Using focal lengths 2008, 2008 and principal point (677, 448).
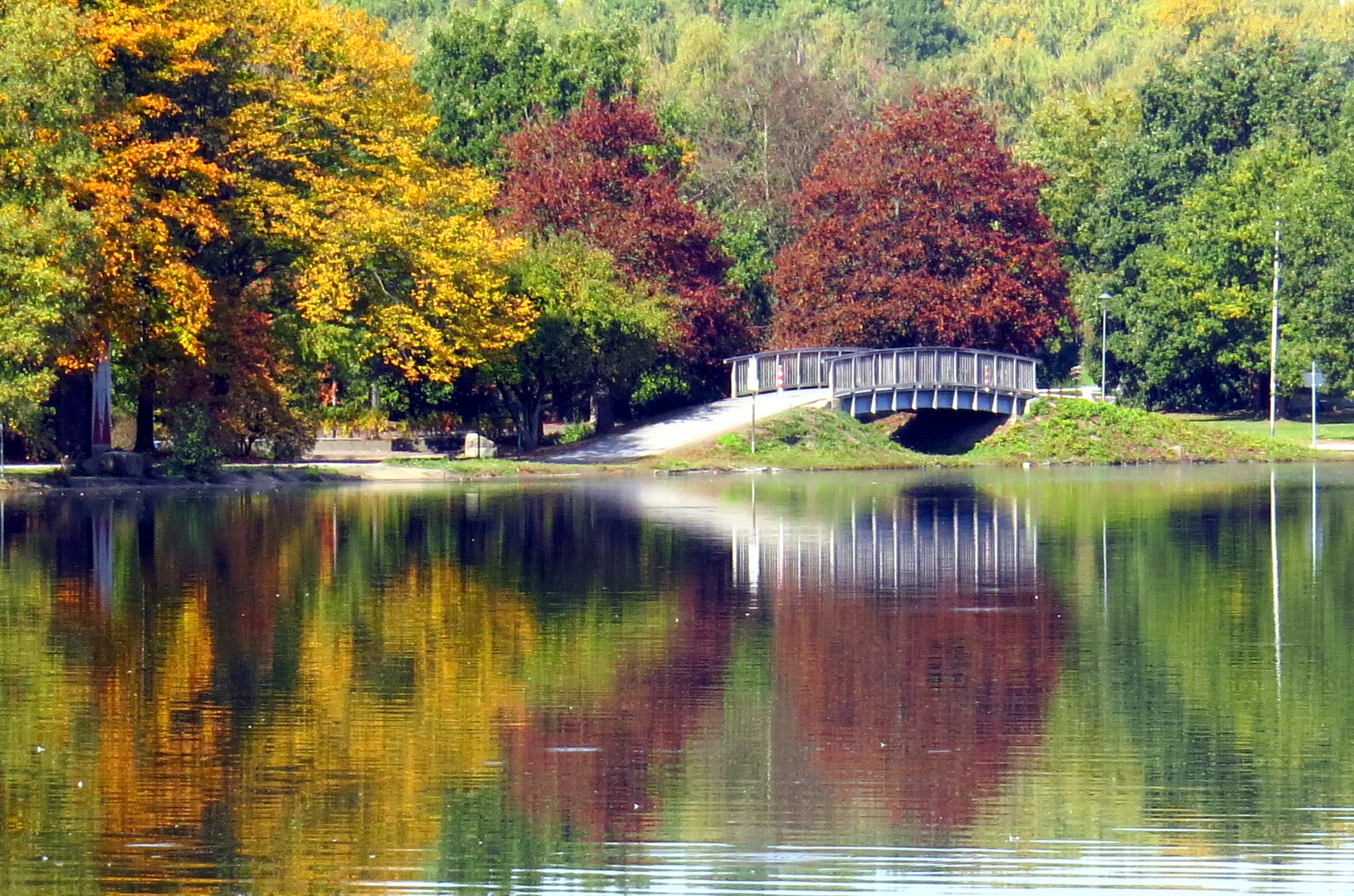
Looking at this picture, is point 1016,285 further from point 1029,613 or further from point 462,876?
point 462,876

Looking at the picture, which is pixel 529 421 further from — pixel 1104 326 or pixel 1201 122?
A: pixel 1201 122

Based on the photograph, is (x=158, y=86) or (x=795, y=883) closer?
(x=795, y=883)

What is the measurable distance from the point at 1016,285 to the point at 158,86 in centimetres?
2765

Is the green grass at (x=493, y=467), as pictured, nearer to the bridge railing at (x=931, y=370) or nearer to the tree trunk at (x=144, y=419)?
the tree trunk at (x=144, y=419)

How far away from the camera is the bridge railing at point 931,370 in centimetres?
5303

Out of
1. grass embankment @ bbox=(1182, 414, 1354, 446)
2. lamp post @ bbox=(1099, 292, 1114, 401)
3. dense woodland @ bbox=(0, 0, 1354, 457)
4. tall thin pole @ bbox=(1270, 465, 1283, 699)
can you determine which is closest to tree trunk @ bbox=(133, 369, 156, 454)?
dense woodland @ bbox=(0, 0, 1354, 457)

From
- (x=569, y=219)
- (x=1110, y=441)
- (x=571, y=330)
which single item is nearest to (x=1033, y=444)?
(x=1110, y=441)

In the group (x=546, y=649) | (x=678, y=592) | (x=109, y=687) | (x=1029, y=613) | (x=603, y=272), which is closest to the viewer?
(x=109, y=687)

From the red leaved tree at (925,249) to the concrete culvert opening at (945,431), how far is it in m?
2.50

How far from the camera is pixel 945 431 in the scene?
5744 centimetres

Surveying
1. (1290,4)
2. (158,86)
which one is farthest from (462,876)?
(1290,4)

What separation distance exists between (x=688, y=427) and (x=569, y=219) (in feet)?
23.0

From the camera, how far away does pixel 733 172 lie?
78.4 meters

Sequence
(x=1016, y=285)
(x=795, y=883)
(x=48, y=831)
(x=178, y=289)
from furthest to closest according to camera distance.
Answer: (x=1016, y=285) < (x=178, y=289) < (x=48, y=831) < (x=795, y=883)
